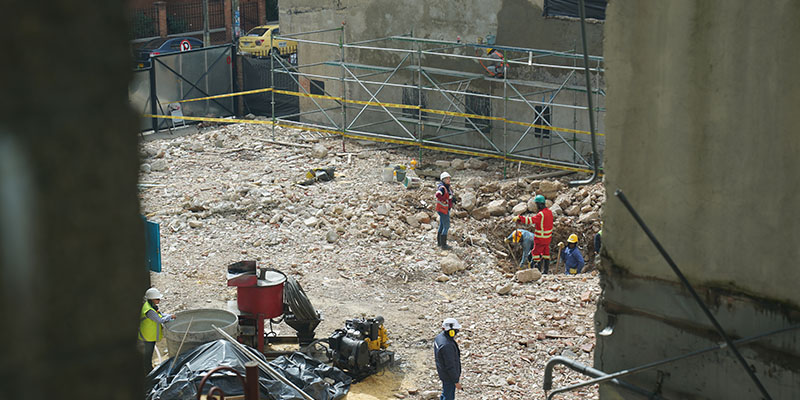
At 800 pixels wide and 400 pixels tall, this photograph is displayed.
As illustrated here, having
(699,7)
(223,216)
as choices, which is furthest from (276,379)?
(223,216)

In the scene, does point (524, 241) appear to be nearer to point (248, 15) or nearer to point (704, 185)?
point (704, 185)

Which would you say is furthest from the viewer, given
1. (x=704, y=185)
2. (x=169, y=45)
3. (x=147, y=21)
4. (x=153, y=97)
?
(x=147, y=21)

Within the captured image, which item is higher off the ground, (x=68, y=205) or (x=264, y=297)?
(x=68, y=205)

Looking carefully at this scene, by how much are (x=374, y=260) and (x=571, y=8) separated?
8179 mm

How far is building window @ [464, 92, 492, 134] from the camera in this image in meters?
21.4

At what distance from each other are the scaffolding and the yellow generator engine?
8600 millimetres

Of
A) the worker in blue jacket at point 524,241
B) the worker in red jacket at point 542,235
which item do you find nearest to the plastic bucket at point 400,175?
the worker in blue jacket at point 524,241

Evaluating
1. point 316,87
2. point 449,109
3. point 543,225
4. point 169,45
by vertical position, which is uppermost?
point 169,45

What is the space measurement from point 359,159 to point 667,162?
15.7 m

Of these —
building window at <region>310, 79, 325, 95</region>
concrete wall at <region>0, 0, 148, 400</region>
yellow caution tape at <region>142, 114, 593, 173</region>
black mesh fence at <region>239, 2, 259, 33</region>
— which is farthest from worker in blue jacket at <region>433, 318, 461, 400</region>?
black mesh fence at <region>239, 2, 259, 33</region>

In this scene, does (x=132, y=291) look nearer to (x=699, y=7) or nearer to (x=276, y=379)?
(x=699, y=7)

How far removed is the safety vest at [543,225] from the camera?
49.2ft

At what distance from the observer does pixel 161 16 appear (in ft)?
123

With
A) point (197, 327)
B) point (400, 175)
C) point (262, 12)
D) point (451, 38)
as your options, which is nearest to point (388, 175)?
point (400, 175)
